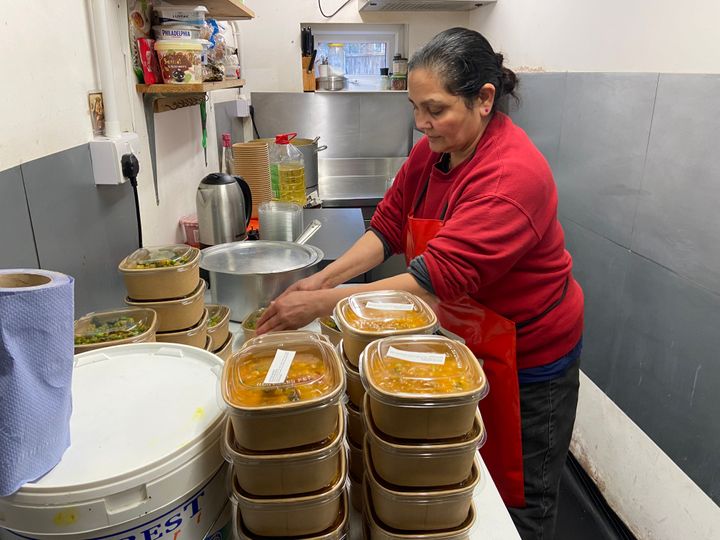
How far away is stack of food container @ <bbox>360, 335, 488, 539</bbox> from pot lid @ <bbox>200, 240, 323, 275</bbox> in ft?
2.31

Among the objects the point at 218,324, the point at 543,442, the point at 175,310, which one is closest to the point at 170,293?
the point at 175,310

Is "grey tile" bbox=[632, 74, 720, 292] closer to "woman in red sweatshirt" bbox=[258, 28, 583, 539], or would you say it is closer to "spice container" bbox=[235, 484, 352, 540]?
"woman in red sweatshirt" bbox=[258, 28, 583, 539]

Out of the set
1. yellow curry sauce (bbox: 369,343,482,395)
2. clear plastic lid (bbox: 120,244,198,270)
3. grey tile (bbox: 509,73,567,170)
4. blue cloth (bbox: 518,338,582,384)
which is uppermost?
grey tile (bbox: 509,73,567,170)

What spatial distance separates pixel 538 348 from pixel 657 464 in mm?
820

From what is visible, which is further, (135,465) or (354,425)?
(354,425)

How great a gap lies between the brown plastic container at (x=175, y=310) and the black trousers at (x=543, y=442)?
786mm

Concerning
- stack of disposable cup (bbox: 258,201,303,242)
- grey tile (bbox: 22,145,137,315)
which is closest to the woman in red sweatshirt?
grey tile (bbox: 22,145,137,315)

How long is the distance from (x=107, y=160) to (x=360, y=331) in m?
0.81

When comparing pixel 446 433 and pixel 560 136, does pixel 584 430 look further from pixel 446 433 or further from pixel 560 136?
pixel 446 433

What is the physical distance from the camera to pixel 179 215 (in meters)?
1.94

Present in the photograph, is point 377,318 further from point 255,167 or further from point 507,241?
point 255,167

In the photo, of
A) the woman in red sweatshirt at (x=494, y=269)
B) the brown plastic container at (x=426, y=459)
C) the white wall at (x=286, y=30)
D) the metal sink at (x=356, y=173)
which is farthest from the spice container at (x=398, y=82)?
the brown plastic container at (x=426, y=459)

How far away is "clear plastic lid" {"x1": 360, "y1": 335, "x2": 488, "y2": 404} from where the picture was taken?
0.63 m

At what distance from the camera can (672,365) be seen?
1555mm
